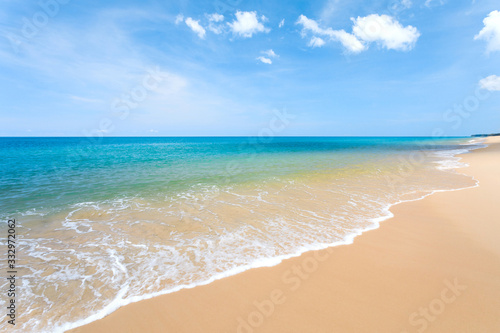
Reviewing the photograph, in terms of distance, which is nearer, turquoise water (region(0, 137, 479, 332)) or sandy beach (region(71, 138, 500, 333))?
sandy beach (region(71, 138, 500, 333))

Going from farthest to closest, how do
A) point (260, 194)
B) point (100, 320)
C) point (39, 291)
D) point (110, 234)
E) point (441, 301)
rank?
point (260, 194)
point (110, 234)
point (39, 291)
point (441, 301)
point (100, 320)

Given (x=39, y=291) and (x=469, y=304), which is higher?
(x=469, y=304)

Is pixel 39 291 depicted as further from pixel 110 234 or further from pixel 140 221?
pixel 140 221

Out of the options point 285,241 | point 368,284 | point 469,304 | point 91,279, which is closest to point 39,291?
point 91,279

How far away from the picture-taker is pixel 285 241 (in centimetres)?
578

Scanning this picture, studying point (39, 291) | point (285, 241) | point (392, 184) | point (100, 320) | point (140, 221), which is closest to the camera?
point (100, 320)

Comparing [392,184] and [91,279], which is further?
[392,184]

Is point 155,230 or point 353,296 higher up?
point 353,296

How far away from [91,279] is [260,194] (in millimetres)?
7292

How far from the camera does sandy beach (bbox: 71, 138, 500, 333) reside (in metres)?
3.23

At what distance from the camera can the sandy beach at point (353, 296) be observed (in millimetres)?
3232

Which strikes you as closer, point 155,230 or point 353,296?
point 353,296

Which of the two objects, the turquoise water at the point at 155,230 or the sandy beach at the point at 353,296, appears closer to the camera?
the sandy beach at the point at 353,296

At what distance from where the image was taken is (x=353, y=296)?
147 inches
